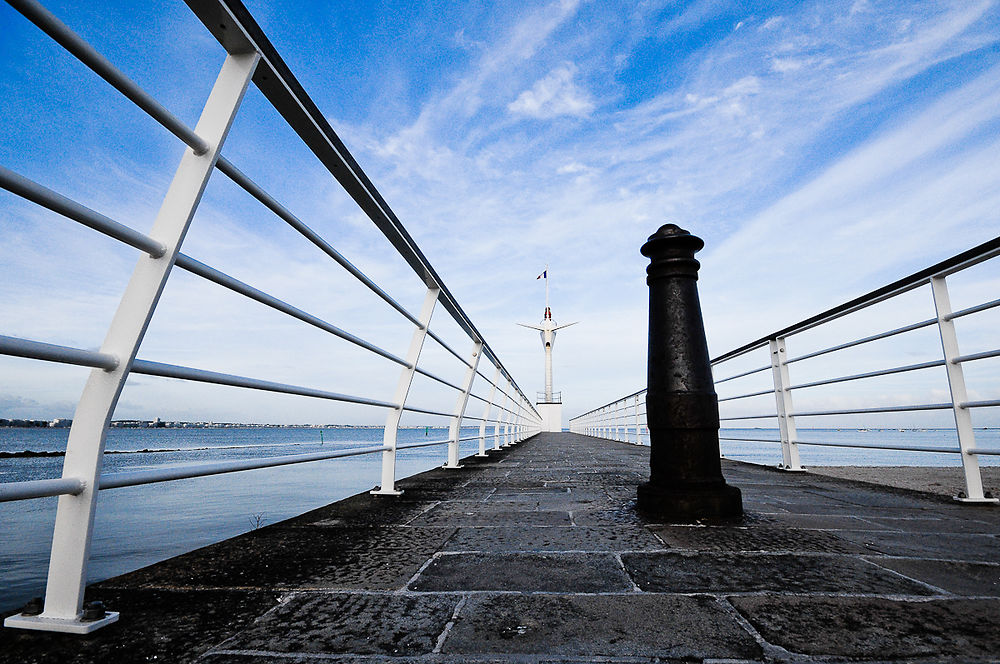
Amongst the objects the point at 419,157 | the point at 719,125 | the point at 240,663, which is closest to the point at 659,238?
the point at 240,663

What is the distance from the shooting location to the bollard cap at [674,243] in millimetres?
2635

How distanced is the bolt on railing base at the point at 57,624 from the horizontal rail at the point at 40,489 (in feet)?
0.89

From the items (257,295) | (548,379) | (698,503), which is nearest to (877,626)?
(698,503)

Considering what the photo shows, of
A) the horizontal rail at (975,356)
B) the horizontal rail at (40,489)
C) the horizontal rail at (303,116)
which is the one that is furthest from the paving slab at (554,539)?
the horizontal rail at (975,356)

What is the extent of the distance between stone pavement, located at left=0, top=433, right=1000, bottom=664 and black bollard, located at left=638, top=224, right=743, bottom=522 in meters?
0.23

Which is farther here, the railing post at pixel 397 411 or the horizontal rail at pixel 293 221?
the railing post at pixel 397 411

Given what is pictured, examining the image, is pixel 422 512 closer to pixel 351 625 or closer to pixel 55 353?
pixel 351 625

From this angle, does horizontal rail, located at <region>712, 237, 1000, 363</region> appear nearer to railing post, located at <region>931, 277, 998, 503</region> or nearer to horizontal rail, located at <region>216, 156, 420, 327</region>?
railing post, located at <region>931, 277, 998, 503</region>

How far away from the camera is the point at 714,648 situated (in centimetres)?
91

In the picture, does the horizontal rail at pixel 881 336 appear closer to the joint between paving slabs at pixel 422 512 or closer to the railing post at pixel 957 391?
the railing post at pixel 957 391

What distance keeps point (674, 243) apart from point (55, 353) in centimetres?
259

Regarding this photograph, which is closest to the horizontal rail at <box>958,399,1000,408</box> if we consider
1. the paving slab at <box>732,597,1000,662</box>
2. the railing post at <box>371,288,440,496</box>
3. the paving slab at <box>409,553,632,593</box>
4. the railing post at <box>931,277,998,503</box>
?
the railing post at <box>931,277,998,503</box>

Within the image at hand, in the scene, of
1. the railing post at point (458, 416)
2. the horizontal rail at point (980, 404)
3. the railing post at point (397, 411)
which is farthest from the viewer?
the railing post at point (458, 416)

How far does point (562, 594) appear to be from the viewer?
4.02 feet
